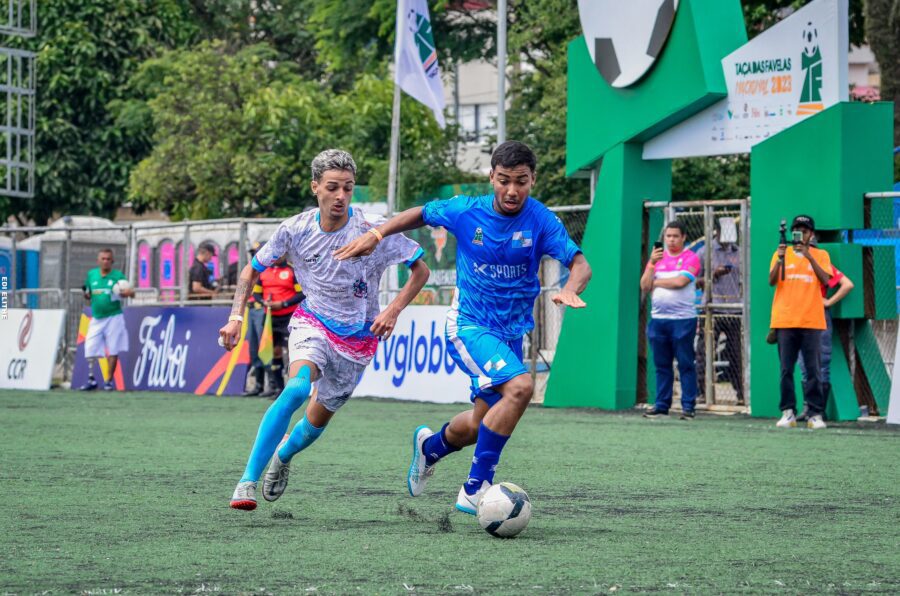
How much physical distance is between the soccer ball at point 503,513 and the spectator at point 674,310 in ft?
30.2

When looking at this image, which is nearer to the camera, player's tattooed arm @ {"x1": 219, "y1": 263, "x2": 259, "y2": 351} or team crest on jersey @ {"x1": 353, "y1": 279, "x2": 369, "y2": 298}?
player's tattooed arm @ {"x1": 219, "y1": 263, "x2": 259, "y2": 351}

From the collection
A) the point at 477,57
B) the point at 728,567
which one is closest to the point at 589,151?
the point at 728,567

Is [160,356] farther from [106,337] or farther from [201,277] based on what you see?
[201,277]

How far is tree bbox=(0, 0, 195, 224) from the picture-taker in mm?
36719

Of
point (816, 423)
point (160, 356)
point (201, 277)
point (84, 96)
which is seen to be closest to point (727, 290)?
point (816, 423)

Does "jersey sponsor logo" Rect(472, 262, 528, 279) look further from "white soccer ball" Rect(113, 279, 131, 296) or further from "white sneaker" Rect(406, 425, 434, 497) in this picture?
"white soccer ball" Rect(113, 279, 131, 296)

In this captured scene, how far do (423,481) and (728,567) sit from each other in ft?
8.29

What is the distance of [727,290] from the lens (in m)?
17.5

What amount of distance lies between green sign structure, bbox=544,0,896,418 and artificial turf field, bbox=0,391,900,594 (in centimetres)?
258

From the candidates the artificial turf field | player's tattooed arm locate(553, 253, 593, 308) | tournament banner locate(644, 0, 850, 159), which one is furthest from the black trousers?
player's tattooed arm locate(553, 253, 593, 308)

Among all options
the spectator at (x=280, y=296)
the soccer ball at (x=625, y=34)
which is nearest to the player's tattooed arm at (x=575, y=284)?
the soccer ball at (x=625, y=34)

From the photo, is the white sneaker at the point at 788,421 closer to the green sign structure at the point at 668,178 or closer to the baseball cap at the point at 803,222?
the green sign structure at the point at 668,178

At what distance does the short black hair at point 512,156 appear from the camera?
7480mm

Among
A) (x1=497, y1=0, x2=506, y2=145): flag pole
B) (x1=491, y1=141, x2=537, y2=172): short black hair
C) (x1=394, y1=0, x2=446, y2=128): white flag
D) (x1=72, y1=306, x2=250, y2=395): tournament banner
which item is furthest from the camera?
(x1=497, y1=0, x2=506, y2=145): flag pole
